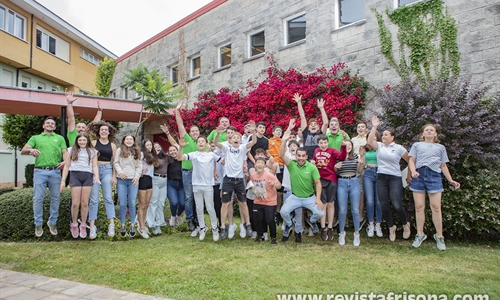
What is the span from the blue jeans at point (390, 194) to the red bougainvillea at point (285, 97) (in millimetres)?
3581

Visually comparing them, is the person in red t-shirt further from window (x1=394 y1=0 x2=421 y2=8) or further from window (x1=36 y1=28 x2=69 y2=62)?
window (x1=36 y1=28 x2=69 y2=62)

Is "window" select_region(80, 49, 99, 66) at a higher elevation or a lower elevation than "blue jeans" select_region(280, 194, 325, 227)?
higher

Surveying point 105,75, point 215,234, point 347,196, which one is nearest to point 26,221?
point 215,234

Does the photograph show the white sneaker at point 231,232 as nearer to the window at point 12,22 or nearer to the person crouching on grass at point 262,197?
the person crouching on grass at point 262,197

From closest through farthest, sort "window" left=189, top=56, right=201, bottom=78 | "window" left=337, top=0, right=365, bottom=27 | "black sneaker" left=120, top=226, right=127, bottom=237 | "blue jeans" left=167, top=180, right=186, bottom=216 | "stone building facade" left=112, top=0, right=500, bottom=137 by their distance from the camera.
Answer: "black sneaker" left=120, top=226, right=127, bottom=237 → "blue jeans" left=167, top=180, right=186, bottom=216 → "stone building facade" left=112, top=0, right=500, bottom=137 → "window" left=337, top=0, right=365, bottom=27 → "window" left=189, top=56, right=201, bottom=78

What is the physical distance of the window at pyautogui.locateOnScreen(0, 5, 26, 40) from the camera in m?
16.6

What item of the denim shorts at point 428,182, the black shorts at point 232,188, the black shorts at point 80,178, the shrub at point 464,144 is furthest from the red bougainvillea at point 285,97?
the black shorts at point 80,178

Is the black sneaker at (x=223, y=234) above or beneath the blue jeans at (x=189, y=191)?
beneath

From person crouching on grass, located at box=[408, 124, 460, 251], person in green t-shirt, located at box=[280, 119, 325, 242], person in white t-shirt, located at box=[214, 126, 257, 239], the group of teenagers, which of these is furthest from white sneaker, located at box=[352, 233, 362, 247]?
person in white t-shirt, located at box=[214, 126, 257, 239]

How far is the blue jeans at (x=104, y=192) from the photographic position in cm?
600

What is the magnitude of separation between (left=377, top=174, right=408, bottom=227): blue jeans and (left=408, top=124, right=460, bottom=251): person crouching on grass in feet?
0.70

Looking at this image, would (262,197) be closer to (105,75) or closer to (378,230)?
(378,230)

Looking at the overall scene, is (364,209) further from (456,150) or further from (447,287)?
(447,287)

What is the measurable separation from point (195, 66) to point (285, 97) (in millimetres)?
6636
